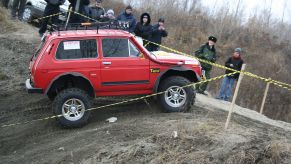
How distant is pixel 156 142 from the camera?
842 centimetres

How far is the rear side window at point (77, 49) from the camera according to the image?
986cm

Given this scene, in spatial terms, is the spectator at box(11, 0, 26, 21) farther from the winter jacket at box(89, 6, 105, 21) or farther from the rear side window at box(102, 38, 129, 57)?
the rear side window at box(102, 38, 129, 57)

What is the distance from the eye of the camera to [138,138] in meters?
8.80

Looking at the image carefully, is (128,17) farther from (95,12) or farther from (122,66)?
(122,66)

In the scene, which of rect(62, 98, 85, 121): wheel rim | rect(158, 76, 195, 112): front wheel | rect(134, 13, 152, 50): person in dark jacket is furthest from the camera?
rect(134, 13, 152, 50): person in dark jacket

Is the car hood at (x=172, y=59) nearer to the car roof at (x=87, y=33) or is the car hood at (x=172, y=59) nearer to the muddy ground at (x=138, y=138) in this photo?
the car roof at (x=87, y=33)

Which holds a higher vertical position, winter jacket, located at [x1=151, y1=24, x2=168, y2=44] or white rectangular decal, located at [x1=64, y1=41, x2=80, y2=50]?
winter jacket, located at [x1=151, y1=24, x2=168, y2=44]

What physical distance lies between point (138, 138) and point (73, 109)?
6.16ft

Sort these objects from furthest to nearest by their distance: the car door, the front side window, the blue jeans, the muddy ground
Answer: the blue jeans, the front side window, the car door, the muddy ground

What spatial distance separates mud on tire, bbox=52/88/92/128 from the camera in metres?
9.74

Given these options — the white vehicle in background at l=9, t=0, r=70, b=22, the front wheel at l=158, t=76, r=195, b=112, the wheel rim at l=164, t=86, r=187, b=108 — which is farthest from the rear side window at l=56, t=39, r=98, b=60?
the white vehicle in background at l=9, t=0, r=70, b=22

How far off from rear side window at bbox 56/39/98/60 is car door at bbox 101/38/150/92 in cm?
24

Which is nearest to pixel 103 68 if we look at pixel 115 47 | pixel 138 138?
pixel 115 47

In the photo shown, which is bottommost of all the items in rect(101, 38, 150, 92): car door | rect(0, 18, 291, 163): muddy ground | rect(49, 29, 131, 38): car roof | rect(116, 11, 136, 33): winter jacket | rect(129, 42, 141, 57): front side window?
rect(0, 18, 291, 163): muddy ground
